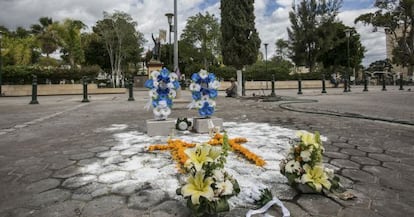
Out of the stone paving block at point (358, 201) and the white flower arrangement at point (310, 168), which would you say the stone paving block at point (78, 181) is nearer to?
the white flower arrangement at point (310, 168)

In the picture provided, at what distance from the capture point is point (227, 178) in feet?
6.24

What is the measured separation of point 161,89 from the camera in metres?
4.56

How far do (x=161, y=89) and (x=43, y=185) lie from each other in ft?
7.81

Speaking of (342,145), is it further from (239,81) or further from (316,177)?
(239,81)

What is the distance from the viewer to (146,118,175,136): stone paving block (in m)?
4.52

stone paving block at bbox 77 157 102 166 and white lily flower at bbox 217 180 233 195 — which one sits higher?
white lily flower at bbox 217 180 233 195

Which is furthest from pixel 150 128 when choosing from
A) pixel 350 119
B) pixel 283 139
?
pixel 350 119

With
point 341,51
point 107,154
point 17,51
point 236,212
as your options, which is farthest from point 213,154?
point 341,51

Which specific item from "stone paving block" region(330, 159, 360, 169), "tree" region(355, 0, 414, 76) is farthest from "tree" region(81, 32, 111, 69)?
"stone paving block" region(330, 159, 360, 169)

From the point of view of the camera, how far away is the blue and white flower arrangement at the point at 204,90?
4.58 m

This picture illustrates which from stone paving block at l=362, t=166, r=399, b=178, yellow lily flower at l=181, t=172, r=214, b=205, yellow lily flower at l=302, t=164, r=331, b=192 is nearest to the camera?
yellow lily flower at l=181, t=172, r=214, b=205

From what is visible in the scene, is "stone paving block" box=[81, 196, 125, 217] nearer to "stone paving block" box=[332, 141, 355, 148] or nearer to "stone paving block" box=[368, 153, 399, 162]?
"stone paving block" box=[368, 153, 399, 162]

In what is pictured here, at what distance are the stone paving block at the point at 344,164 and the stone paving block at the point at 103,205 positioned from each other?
212 cm

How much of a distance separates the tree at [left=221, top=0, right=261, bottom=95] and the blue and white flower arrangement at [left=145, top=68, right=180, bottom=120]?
10.2 m
